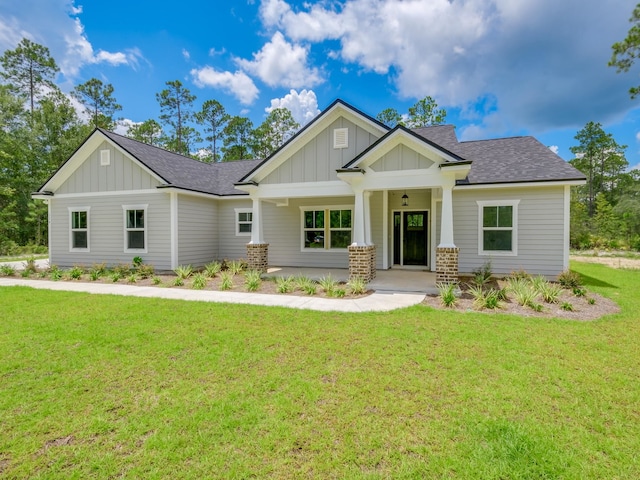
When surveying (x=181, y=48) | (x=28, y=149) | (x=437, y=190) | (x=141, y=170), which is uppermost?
(x=181, y=48)

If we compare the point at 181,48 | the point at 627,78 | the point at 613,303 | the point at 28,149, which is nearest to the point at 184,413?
the point at 613,303

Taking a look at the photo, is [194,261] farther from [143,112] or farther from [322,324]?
[143,112]

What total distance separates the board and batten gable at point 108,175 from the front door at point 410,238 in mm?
9654

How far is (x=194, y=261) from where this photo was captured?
1275 centimetres

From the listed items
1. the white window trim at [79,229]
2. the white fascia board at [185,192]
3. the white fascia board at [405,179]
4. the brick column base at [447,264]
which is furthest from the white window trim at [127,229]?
the brick column base at [447,264]

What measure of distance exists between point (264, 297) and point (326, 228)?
557cm

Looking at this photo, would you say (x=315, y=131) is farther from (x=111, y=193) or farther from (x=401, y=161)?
(x=111, y=193)

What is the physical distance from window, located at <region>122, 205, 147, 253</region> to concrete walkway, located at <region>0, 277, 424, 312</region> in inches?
120

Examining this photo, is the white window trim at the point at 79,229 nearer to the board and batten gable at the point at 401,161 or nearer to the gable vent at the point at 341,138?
the gable vent at the point at 341,138

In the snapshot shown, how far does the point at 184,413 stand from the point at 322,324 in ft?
9.62

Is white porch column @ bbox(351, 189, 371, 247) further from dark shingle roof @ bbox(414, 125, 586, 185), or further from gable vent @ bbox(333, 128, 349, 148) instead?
dark shingle roof @ bbox(414, 125, 586, 185)

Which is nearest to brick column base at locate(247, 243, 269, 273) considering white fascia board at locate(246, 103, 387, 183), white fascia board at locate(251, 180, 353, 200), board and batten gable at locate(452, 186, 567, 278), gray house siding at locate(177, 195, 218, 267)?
white fascia board at locate(251, 180, 353, 200)

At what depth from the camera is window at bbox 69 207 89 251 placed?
13.2 meters

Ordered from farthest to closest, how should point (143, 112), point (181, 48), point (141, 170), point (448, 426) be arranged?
point (143, 112), point (181, 48), point (141, 170), point (448, 426)
